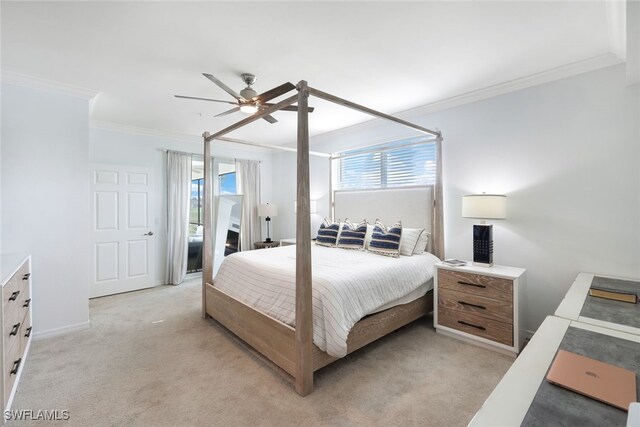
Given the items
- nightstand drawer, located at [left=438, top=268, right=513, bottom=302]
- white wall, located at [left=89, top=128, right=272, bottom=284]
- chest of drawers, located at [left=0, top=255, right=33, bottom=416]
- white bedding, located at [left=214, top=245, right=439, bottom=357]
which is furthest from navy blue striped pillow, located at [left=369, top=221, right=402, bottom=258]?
white wall, located at [left=89, top=128, right=272, bottom=284]

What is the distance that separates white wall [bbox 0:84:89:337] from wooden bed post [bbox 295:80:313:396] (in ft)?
9.05

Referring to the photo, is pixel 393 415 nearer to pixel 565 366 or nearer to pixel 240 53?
pixel 565 366

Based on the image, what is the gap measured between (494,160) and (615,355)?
95.9 inches

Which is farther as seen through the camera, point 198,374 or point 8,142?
point 8,142

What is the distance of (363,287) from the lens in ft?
7.99

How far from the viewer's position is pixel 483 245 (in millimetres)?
2881

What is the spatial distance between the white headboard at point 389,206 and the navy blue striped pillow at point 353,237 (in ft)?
1.05

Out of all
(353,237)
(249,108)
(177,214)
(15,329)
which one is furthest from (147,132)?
(353,237)

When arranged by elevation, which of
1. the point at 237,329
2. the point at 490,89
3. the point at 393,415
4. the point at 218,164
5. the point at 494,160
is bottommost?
the point at 393,415

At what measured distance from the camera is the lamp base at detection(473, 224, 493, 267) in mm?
2852

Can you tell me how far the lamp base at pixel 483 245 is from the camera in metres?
2.85

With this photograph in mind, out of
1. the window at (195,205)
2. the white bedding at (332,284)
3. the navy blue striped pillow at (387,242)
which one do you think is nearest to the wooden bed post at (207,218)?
the white bedding at (332,284)

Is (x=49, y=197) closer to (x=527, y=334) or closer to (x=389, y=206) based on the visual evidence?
(x=389, y=206)

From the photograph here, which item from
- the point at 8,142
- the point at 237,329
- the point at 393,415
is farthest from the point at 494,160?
the point at 8,142
